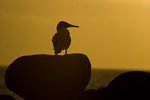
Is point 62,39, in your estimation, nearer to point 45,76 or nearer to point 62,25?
point 62,25

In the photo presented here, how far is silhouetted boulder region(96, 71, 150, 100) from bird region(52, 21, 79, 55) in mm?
417

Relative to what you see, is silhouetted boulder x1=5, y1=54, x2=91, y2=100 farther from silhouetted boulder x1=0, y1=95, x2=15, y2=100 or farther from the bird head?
the bird head

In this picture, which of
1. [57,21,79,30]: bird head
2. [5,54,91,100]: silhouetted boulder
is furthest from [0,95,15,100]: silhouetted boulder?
[57,21,79,30]: bird head

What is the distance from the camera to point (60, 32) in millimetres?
2141

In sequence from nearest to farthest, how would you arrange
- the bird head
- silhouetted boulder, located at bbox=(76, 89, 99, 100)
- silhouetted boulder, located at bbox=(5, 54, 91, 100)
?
silhouetted boulder, located at bbox=(76, 89, 99, 100), silhouetted boulder, located at bbox=(5, 54, 91, 100), the bird head

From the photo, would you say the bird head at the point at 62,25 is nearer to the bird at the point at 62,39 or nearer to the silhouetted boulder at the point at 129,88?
the bird at the point at 62,39

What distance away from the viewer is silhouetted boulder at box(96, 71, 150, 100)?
1889 mm

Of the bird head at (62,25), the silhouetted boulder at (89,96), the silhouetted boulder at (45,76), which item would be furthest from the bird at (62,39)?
the silhouetted boulder at (89,96)

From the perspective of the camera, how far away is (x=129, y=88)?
192 centimetres

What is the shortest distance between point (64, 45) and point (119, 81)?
0.45 metres

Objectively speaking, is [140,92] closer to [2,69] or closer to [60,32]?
[60,32]

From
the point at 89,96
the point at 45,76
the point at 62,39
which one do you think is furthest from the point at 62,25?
the point at 89,96

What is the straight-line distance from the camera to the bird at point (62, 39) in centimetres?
211

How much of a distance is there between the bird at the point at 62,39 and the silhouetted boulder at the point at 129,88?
16.4 inches
